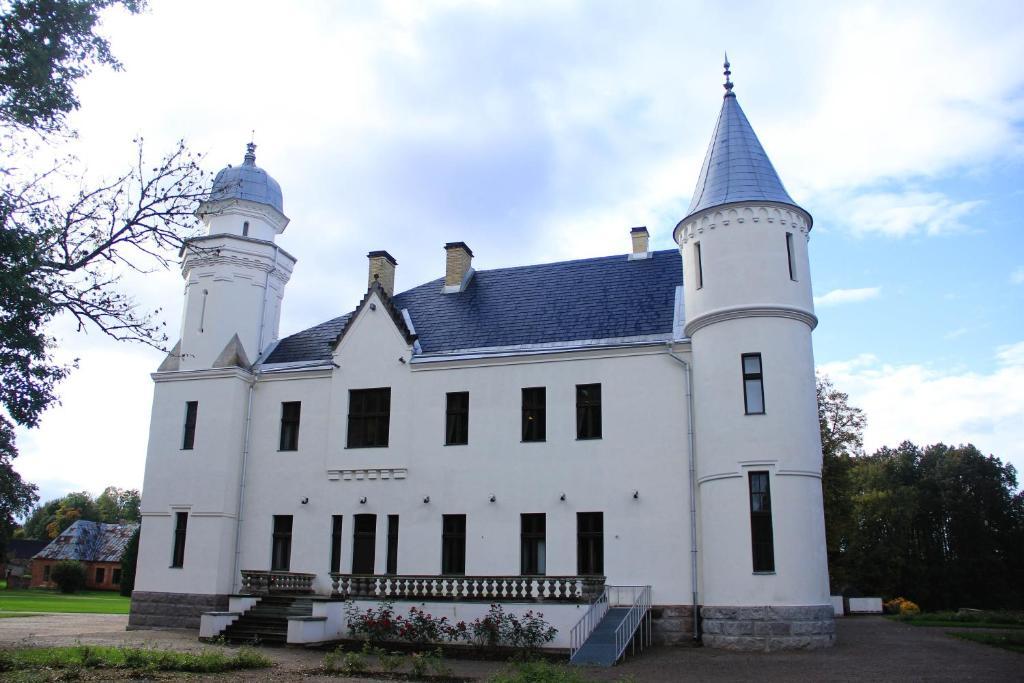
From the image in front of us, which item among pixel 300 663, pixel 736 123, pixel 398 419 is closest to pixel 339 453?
pixel 398 419

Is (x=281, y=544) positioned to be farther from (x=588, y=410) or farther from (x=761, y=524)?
(x=761, y=524)

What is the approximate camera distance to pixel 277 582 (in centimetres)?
2281

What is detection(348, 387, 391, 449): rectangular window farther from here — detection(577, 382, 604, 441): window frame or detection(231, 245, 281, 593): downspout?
detection(577, 382, 604, 441): window frame

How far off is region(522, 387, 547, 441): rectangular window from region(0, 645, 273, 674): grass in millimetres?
9659

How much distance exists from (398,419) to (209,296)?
8.40m

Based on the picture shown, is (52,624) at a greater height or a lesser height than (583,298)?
lesser

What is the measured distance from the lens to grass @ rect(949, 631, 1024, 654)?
17.7 meters

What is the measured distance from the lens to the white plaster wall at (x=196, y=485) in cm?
2412

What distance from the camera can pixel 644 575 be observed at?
65.7 ft

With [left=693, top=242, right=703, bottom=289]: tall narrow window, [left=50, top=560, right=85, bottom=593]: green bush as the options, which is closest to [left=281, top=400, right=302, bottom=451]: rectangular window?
[left=693, top=242, right=703, bottom=289]: tall narrow window

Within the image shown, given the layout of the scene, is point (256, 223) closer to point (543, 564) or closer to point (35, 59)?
point (543, 564)

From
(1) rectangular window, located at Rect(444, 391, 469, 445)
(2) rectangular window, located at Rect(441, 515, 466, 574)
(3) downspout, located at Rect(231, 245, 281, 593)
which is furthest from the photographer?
(3) downspout, located at Rect(231, 245, 281, 593)

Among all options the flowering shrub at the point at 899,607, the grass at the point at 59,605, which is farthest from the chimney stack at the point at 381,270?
the flowering shrub at the point at 899,607

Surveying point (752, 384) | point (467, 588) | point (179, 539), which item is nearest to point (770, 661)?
point (752, 384)
